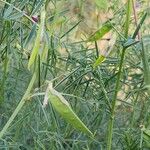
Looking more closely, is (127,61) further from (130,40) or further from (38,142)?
(130,40)

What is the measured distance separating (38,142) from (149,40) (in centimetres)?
48

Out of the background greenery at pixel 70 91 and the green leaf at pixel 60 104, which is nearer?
the green leaf at pixel 60 104

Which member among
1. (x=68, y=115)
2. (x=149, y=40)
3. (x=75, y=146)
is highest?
(x=149, y=40)

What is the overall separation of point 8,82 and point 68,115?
30.2 inches

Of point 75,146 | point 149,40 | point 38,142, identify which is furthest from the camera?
point 75,146

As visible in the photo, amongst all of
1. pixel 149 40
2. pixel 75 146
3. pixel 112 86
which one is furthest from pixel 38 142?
pixel 149 40

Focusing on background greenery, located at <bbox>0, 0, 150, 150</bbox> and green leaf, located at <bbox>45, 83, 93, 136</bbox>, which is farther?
background greenery, located at <bbox>0, 0, 150, 150</bbox>

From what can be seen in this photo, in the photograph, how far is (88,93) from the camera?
1.21 m

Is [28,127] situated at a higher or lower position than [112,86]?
lower

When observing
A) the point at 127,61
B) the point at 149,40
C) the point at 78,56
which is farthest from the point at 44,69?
the point at 149,40

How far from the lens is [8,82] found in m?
1.35

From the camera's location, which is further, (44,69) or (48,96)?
(44,69)

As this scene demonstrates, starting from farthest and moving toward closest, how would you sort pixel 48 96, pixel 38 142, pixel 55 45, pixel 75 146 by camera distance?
1. pixel 75 146
2. pixel 38 142
3. pixel 55 45
4. pixel 48 96

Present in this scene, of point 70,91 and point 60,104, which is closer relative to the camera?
point 60,104
